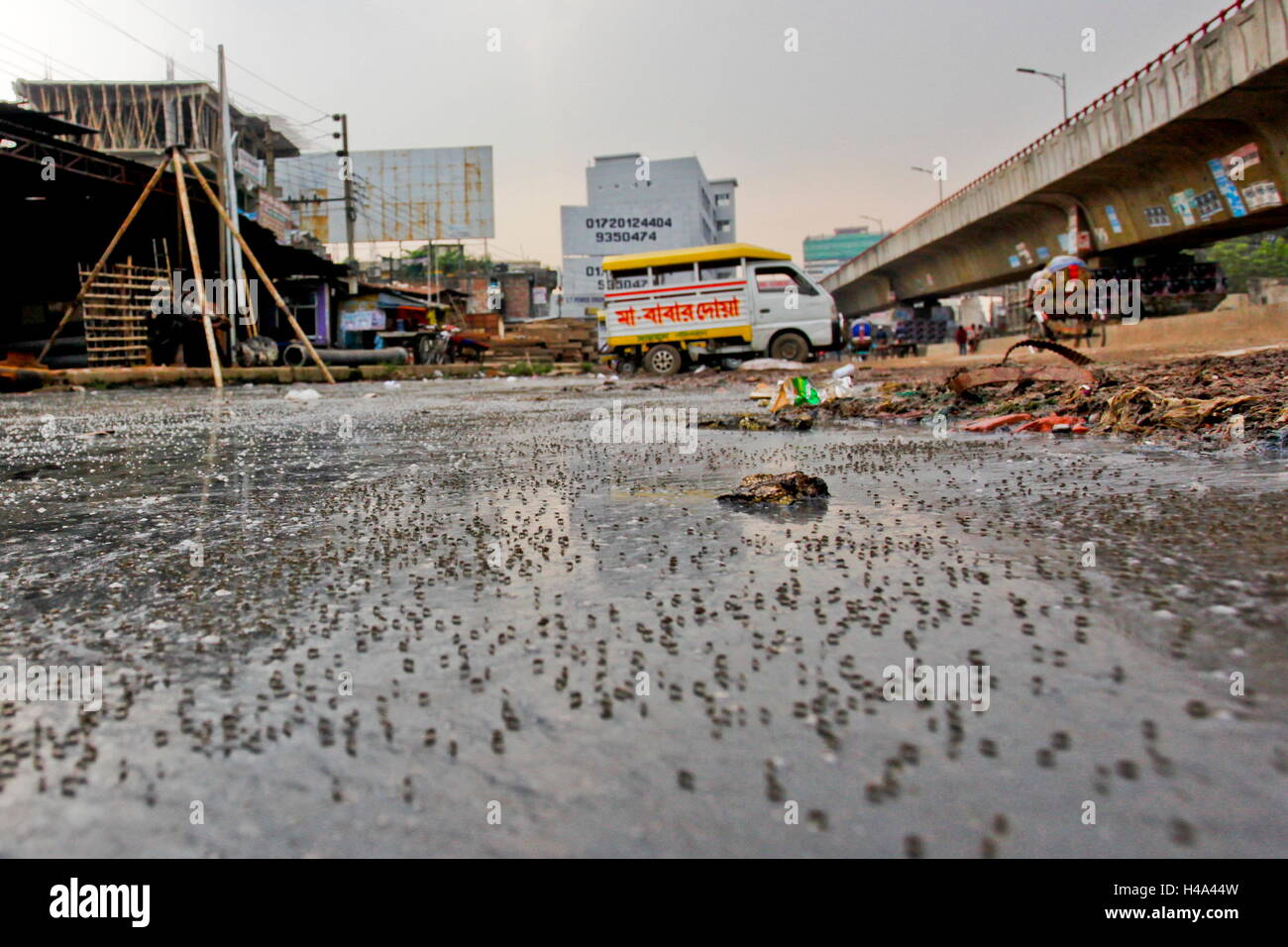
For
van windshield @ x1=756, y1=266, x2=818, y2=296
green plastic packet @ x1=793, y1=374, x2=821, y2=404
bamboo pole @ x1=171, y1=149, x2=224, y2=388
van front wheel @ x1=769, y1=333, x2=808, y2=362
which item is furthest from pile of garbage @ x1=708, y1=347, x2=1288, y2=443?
van windshield @ x1=756, y1=266, x2=818, y2=296

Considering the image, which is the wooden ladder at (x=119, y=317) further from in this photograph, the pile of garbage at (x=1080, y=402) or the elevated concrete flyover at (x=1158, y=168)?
the elevated concrete flyover at (x=1158, y=168)

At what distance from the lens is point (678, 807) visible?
2.86 feet

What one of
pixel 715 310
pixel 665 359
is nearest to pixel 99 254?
pixel 665 359

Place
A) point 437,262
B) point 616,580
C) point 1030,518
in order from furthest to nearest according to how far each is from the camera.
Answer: point 437,262
point 1030,518
point 616,580

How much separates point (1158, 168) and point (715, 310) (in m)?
11.2

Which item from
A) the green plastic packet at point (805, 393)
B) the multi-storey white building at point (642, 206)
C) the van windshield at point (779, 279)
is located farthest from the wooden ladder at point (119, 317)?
the multi-storey white building at point (642, 206)

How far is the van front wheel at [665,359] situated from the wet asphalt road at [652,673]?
49.6 feet

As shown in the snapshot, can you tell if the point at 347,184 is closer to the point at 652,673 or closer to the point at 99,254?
the point at 99,254

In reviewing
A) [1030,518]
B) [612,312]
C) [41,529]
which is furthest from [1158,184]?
[41,529]

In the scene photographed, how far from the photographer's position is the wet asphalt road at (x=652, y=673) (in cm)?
86

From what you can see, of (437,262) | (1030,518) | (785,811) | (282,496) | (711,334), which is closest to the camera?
(785,811)

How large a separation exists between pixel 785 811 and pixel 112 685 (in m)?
0.94

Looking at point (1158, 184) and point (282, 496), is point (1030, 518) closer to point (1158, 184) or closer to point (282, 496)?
point (282, 496)

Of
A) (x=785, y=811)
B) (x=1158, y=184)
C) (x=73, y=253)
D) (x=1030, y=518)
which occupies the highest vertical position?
(x=1158, y=184)
